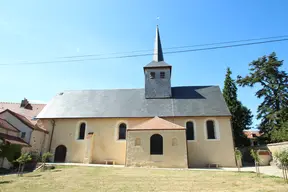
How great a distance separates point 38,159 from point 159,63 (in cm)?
1779

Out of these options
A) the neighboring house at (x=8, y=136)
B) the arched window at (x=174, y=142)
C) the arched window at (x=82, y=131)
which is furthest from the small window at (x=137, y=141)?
the neighboring house at (x=8, y=136)

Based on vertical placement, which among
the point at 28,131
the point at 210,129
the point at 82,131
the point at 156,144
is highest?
the point at 210,129

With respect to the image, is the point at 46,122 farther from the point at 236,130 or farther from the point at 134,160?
the point at 236,130

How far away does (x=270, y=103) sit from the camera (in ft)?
80.7

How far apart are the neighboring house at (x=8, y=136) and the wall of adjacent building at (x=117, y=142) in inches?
120

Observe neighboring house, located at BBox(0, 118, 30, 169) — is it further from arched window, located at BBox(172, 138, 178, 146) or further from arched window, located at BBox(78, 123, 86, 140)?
arched window, located at BBox(172, 138, 178, 146)

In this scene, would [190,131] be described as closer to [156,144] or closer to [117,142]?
[156,144]

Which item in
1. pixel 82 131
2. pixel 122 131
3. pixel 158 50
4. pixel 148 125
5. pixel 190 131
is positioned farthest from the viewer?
pixel 158 50

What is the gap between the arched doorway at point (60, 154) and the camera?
19875mm

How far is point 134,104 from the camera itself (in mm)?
22047

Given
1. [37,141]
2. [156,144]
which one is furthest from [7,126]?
[156,144]

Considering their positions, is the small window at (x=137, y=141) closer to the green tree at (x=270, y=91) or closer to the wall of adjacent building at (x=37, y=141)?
the wall of adjacent building at (x=37, y=141)

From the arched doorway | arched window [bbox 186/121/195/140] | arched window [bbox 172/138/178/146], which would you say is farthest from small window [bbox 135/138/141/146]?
the arched doorway

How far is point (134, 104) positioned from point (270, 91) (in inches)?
746
